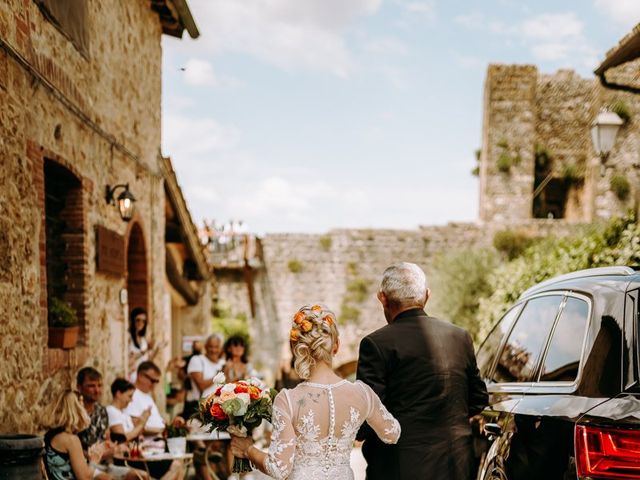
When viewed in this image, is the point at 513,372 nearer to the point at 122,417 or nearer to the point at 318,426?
the point at 318,426

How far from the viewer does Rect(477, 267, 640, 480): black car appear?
2.59 m

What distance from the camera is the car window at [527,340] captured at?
3811 millimetres

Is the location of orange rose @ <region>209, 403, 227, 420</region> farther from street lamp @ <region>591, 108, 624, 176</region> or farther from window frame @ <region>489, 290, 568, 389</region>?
street lamp @ <region>591, 108, 624, 176</region>

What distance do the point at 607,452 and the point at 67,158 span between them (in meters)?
5.64

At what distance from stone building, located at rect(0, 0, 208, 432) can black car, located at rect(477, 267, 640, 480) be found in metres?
3.54

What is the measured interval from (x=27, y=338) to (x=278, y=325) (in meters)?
14.2

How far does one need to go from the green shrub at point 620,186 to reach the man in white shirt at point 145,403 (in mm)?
16785

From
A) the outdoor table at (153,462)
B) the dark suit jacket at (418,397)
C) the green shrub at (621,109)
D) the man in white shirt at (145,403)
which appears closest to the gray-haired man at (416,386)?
the dark suit jacket at (418,397)

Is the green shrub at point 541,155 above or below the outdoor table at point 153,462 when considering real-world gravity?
above

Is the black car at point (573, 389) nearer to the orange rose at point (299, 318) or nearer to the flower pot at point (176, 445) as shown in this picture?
the orange rose at point (299, 318)

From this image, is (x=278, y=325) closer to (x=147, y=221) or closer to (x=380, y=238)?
(x=380, y=238)

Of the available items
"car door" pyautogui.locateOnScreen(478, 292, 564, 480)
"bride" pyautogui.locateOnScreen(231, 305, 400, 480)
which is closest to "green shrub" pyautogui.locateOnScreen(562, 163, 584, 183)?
"car door" pyautogui.locateOnScreen(478, 292, 564, 480)

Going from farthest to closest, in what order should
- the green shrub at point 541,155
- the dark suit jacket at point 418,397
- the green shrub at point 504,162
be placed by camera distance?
the green shrub at point 541,155 < the green shrub at point 504,162 < the dark suit jacket at point 418,397

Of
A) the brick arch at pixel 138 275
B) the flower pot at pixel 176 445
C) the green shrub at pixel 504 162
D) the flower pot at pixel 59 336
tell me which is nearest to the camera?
the flower pot at pixel 59 336
